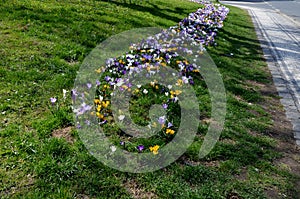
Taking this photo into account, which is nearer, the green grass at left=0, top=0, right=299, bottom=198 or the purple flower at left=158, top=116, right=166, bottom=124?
the green grass at left=0, top=0, right=299, bottom=198

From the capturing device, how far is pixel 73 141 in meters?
3.51

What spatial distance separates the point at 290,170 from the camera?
3576 millimetres

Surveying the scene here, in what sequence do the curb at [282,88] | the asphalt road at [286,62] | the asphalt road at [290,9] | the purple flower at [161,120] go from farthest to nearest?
the asphalt road at [290,9] < the asphalt road at [286,62] < the curb at [282,88] < the purple flower at [161,120]

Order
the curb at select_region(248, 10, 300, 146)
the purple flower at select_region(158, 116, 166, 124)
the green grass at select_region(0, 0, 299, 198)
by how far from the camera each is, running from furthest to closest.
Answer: the curb at select_region(248, 10, 300, 146)
the purple flower at select_region(158, 116, 166, 124)
the green grass at select_region(0, 0, 299, 198)

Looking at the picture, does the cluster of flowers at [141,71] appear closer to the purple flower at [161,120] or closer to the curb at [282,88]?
the purple flower at [161,120]

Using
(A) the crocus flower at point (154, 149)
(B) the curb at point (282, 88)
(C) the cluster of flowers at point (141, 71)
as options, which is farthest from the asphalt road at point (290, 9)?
(A) the crocus flower at point (154, 149)

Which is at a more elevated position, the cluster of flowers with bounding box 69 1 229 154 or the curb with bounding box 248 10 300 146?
the cluster of flowers with bounding box 69 1 229 154

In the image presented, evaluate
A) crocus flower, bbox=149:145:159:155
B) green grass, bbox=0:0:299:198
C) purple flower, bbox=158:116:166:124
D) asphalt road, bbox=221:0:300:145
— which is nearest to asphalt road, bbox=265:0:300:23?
asphalt road, bbox=221:0:300:145

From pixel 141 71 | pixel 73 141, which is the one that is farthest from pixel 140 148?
pixel 141 71

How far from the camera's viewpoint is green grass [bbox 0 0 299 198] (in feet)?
9.62

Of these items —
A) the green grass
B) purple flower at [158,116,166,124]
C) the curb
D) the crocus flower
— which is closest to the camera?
the green grass

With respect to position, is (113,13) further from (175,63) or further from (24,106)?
(24,106)

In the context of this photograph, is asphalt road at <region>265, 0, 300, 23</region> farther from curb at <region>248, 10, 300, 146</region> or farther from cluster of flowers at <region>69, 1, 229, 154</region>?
cluster of flowers at <region>69, 1, 229, 154</region>

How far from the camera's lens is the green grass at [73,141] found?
2932mm
